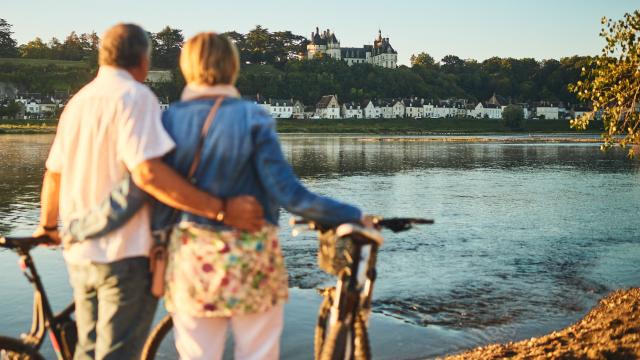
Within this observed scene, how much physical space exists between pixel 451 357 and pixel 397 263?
5367mm

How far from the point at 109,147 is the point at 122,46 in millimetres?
501

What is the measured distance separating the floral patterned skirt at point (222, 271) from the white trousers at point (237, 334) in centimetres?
9

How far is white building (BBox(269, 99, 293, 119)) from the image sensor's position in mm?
168750

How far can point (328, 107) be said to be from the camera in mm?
171750

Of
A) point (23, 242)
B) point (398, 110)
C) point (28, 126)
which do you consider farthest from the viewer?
point (398, 110)

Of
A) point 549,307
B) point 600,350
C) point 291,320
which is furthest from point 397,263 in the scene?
point 600,350

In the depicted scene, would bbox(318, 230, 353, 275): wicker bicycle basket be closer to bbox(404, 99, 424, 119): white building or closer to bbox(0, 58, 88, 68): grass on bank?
bbox(404, 99, 424, 119): white building

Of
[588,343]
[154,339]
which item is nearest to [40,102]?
[588,343]

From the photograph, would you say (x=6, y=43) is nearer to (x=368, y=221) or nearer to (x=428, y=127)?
(x=428, y=127)

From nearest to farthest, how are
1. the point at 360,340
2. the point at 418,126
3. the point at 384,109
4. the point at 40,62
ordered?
the point at 360,340 → the point at 418,126 → the point at 40,62 → the point at 384,109

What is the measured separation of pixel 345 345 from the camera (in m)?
3.68

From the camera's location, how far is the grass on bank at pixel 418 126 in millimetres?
130125

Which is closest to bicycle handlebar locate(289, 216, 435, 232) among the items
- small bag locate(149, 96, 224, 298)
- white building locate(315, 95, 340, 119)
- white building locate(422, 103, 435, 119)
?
small bag locate(149, 96, 224, 298)

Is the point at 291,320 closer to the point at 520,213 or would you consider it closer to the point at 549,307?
the point at 549,307
